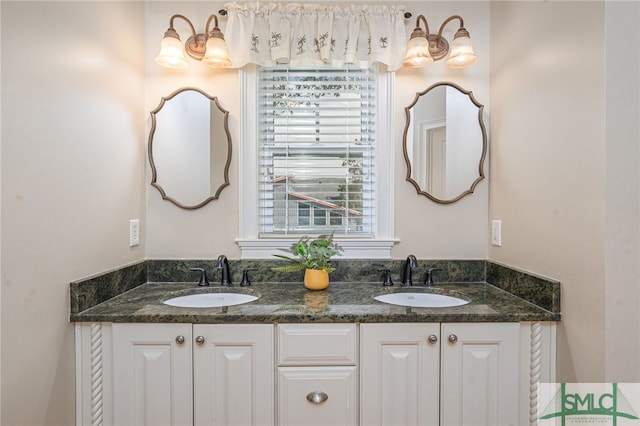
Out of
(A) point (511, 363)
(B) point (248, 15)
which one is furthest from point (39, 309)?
(A) point (511, 363)

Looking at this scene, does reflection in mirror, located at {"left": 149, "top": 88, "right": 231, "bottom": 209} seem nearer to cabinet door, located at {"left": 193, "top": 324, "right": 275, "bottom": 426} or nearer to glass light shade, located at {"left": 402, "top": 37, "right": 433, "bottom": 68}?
cabinet door, located at {"left": 193, "top": 324, "right": 275, "bottom": 426}

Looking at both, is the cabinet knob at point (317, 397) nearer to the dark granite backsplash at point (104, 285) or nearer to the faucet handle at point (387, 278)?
the faucet handle at point (387, 278)

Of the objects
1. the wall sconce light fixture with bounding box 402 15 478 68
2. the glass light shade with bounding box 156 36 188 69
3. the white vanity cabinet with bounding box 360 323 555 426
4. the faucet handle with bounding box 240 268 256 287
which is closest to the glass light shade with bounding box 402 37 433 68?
the wall sconce light fixture with bounding box 402 15 478 68

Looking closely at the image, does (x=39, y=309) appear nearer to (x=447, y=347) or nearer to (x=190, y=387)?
(x=190, y=387)

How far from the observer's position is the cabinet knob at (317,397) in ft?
4.50

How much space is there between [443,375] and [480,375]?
5.8 inches

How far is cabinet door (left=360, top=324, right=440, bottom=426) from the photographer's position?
4.54 feet

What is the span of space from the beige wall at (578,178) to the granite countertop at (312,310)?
19cm

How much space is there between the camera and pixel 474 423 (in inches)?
55.1

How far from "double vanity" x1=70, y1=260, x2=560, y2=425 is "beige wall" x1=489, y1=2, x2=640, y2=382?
15cm

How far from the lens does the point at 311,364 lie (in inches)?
54.7

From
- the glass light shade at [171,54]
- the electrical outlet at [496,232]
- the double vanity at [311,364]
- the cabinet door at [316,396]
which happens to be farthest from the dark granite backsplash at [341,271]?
the glass light shade at [171,54]

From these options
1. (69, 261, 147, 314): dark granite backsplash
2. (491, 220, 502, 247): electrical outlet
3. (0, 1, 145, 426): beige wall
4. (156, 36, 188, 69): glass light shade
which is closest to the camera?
(0, 1, 145, 426): beige wall

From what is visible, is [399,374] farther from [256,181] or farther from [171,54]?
[171,54]
